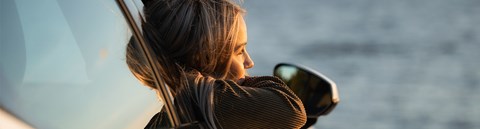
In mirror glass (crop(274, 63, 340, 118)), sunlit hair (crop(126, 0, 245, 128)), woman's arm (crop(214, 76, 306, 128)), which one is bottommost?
mirror glass (crop(274, 63, 340, 118))

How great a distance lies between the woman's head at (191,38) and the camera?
78.4 inches

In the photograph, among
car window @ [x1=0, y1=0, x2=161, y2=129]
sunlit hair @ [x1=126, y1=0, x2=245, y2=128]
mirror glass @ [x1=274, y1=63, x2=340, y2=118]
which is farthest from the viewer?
mirror glass @ [x1=274, y1=63, x2=340, y2=118]

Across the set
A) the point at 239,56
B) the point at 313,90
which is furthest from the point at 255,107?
the point at 313,90

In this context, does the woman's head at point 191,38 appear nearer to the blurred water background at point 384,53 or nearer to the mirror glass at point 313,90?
the mirror glass at point 313,90

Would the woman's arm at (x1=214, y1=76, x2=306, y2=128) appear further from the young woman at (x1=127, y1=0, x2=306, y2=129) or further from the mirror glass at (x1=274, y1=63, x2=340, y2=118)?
the mirror glass at (x1=274, y1=63, x2=340, y2=118)

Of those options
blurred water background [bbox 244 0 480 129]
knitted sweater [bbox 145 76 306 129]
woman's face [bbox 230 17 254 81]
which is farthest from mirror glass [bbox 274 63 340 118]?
blurred water background [bbox 244 0 480 129]

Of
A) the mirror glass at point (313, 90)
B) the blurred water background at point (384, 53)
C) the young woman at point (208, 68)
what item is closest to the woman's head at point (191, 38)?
the young woman at point (208, 68)

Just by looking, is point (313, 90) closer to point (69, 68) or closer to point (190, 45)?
point (190, 45)

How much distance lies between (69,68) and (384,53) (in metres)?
8.83

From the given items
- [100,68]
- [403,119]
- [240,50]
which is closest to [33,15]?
[100,68]

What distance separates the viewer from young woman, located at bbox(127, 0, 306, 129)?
6.57ft

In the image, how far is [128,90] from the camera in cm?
190

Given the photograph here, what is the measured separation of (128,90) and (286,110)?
0.42 metres

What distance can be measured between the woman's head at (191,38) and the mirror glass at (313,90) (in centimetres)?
75
